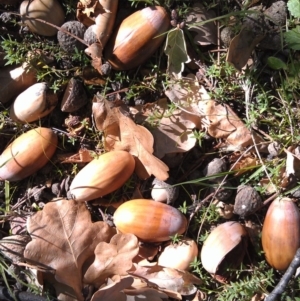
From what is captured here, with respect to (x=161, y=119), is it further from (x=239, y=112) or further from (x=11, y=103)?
(x=11, y=103)

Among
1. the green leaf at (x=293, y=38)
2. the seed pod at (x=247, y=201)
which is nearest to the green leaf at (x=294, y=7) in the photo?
the green leaf at (x=293, y=38)

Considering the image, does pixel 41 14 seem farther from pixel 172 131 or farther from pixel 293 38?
pixel 293 38

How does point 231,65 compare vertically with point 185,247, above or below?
above

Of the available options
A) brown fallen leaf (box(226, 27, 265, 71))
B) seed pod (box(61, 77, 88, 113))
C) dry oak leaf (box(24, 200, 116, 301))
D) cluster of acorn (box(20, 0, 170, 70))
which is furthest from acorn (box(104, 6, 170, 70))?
dry oak leaf (box(24, 200, 116, 301))

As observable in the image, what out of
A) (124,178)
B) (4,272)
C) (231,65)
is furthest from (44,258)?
(231,65)

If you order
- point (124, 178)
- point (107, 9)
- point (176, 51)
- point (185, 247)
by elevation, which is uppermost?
point (107, 9)

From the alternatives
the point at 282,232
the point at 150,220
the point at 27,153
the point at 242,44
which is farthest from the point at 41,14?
the point at 282,232

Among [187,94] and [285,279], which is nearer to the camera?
[285,279]
